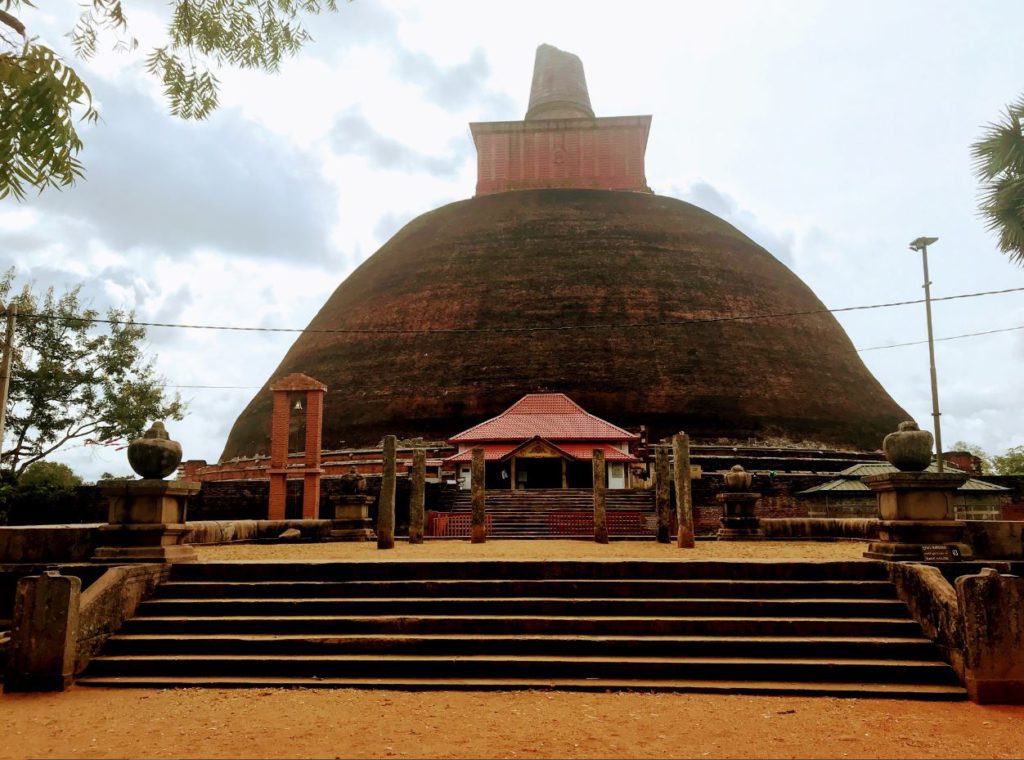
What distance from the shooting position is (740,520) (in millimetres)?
12977

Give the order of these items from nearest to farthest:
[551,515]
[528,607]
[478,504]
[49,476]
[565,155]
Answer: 1. [528,607]
2. [478,504]
3. [551,515]
4. [49,476]
5. [565,155]

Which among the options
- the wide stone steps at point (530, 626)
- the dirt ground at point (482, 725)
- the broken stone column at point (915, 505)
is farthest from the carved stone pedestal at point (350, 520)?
the broken stone column at point (915, 505)

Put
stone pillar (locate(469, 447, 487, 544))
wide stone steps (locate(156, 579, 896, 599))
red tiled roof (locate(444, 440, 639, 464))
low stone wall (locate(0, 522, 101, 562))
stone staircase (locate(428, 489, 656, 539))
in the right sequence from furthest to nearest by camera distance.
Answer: red tiled roof (locate(444, 440, 639, 464)), stone staircase (locate(428, 489, 656, 539)), stone pillar (locate(469, 447, 487, 544)), low stone wall (locate(0, 522, 101, 562)), wide stone steps (locate(156, 579, 896, 599))

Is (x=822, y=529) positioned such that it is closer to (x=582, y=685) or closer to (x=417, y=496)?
(x=417, y=496)

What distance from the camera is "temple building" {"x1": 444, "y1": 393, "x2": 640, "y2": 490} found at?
21766mm

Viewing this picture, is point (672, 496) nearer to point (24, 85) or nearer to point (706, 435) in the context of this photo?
point (706, 435)

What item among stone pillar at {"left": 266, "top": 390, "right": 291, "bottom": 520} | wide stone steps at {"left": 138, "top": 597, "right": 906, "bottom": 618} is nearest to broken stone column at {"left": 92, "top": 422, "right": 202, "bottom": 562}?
wide stone steps at {"left": 138, "top": 597, "right": 906, "bottom": 618}

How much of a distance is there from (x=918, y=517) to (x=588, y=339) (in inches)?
706

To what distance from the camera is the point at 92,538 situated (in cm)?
745

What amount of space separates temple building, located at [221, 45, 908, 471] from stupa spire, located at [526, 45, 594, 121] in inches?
227

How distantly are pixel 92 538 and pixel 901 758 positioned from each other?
Result: 7.08 meters

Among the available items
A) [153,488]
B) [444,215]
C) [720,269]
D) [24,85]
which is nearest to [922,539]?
[153,488]

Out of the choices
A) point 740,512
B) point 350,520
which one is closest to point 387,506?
→ point 350,520

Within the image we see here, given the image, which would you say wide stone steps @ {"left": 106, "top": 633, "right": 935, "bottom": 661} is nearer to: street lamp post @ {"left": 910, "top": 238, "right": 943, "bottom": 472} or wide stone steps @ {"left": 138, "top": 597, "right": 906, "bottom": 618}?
wide stone steps @ {"left": 138, "top": 597, "right": 906, "bottom": 618}
